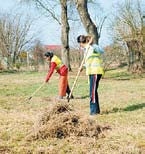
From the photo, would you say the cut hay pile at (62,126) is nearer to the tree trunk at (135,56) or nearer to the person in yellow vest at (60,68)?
the person in yellow vest at (60,68)

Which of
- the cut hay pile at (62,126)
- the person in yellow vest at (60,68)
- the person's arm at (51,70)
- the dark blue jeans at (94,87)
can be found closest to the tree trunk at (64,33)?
the person in yellow vest at (60,68)

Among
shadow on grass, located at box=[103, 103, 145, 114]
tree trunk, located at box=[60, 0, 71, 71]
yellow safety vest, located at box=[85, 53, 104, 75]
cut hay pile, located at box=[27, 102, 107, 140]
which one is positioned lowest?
shadow on grass, located at box=[103, 103, 145, 114]

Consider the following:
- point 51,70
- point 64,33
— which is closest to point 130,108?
point 51,70

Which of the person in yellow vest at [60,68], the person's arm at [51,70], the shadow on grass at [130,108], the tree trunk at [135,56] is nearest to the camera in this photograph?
the shadow on grass at [130,108]

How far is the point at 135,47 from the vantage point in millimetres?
32750

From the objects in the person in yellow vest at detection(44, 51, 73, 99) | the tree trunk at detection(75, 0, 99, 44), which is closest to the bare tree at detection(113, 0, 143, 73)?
the tree trunk at detection(75, 0, 99, 44)

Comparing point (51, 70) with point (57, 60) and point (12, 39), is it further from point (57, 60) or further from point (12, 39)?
point (12, 39)

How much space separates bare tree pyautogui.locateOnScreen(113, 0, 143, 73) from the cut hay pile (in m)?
26.0

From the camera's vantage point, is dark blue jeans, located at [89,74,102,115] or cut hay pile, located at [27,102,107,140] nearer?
cut hay pile, located at [27,102,107,140]

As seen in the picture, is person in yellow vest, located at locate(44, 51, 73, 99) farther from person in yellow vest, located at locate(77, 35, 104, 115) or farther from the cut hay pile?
the cut hay pile

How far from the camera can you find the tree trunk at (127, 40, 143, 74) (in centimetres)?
3212

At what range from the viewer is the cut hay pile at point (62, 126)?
6043 millimetres

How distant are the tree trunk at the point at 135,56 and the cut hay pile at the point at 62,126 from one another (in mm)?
25754

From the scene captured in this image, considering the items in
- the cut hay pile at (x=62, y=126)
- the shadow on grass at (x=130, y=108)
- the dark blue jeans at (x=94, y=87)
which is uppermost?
the dark blue jeans at (x=94, y=87)
